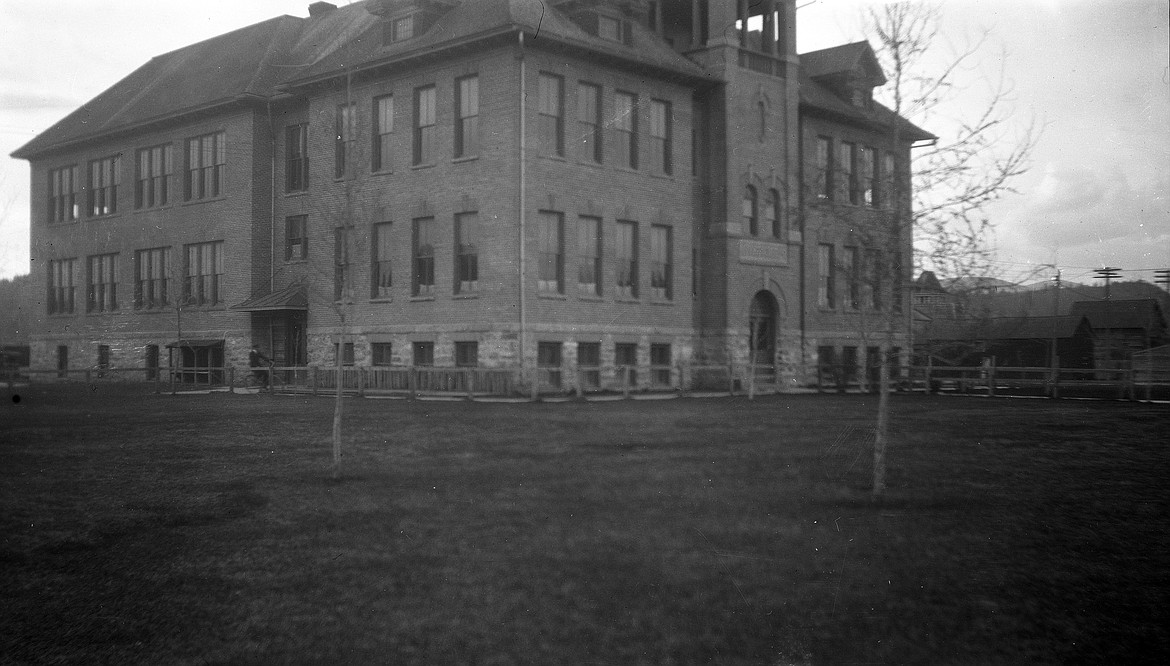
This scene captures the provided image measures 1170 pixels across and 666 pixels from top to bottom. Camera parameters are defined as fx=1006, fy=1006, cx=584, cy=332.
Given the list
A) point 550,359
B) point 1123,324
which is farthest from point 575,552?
point 1123,324

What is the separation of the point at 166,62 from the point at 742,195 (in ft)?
94.7

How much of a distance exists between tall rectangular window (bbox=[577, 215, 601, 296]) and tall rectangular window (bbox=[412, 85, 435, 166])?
5404 mm

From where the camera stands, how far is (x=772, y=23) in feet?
126

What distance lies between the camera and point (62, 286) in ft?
153

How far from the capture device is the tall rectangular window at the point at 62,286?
46.3 m

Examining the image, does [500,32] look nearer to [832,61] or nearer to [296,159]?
[296,159]

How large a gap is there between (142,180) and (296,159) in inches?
352

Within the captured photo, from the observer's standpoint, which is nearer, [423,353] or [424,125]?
[423,353]

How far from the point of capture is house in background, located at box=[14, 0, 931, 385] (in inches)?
1230

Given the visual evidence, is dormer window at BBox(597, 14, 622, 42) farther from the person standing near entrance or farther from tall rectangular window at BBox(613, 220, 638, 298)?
the person standing near entrance

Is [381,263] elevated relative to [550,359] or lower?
elevated

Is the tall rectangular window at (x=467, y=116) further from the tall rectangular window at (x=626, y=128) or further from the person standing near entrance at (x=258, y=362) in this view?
the person standing near entrance at (x=258, y=362)

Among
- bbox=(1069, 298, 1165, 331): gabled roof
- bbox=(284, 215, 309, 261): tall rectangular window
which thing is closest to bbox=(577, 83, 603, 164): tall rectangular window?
bbox=(284, 215, 309, 261): tall rectangular window

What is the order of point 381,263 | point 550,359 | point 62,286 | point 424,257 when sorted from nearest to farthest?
point 550,359 → point 424,257 → point 381,263 → point 62,286
